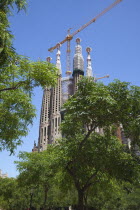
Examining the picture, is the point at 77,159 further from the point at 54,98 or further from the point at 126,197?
the point at 54,98

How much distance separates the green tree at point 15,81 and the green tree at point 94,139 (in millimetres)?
2820

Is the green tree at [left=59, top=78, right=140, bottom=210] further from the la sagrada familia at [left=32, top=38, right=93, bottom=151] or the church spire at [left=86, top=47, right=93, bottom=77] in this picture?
the church spire at [left=86, top=47, right=93, bottom=77]

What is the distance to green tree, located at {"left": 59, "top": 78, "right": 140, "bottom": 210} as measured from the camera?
13.6 m

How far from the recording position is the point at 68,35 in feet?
490

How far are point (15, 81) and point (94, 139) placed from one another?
323 inches

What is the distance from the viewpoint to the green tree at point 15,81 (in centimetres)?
940

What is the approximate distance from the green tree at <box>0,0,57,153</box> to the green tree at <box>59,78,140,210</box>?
2.82 meters

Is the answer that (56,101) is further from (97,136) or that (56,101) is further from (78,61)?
(97,136)

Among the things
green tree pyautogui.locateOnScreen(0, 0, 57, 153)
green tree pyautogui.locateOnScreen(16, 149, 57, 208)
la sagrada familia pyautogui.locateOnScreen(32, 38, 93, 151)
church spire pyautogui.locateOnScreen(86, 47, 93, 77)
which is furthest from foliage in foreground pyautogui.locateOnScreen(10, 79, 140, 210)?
church spire pyautogui.locateOnScreen(86, 47, 93, 77)

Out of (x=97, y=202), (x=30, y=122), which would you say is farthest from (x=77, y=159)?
(x=97, y=202)

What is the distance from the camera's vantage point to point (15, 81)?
13.1 meters

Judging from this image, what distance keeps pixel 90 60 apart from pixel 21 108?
130 meters

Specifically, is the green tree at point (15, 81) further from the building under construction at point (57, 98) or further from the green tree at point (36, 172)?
the building under construction at point (57, 98)

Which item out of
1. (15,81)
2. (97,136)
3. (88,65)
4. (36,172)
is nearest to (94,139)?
(97,136)
